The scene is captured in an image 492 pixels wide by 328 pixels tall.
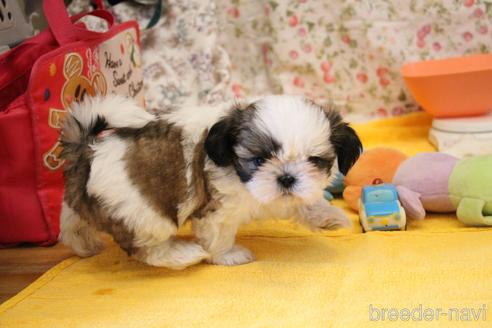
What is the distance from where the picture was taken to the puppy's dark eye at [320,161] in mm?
1751

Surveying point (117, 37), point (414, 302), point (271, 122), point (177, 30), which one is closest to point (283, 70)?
point (177, 30)

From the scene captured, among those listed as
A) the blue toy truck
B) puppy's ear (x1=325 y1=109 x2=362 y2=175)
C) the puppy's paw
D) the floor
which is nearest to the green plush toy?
the blue toy truck

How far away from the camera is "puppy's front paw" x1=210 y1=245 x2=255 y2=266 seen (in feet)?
6.70

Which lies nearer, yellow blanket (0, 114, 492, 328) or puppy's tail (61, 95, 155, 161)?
yellow blanket (0, 114, 492, 328)

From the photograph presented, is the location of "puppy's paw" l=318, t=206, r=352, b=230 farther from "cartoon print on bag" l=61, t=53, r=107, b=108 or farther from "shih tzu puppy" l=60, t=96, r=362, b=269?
"cartoon print on bag" l=61, t=53, r=107, b=108

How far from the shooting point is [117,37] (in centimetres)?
278

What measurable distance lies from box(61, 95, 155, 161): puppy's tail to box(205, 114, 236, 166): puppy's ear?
0.36 metres

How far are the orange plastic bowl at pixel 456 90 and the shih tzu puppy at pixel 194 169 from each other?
132cm

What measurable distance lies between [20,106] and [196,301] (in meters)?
1.14

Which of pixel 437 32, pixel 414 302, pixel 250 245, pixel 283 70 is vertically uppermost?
pixel 437 32

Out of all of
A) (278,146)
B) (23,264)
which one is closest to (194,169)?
(278,146)

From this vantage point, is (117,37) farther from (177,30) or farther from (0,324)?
(0,324)

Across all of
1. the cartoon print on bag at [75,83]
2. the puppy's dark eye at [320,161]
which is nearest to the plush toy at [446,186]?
the puppy's dark eye at [320,161]

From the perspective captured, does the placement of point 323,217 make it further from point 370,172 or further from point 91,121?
point 91,121
